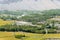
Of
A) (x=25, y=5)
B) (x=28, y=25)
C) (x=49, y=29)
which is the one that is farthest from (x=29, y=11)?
(x=49, y=29)

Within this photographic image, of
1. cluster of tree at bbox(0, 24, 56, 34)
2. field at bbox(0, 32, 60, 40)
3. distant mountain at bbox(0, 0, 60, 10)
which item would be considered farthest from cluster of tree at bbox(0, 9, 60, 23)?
field at bbox(0, 32, 60, 40)

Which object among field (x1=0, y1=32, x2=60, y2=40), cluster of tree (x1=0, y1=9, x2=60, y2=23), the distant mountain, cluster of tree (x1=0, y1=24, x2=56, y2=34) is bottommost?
field (x1=0, y1=32, x2=60, y2=40)

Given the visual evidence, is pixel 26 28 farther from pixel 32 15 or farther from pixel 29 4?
pixel 29 4

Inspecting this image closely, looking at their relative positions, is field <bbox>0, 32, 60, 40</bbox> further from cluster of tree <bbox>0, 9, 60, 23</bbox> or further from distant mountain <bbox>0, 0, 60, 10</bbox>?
distant mountain <bbox>0, 0, 60, 10</bbox>

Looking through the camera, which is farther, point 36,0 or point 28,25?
point 36,0

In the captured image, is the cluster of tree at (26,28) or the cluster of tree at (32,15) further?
the cluster of tree at (32,15)

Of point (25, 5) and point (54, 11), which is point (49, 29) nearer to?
point (54, 11)

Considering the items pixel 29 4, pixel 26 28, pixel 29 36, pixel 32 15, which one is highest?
pixel 29 4

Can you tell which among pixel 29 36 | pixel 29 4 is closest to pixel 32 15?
pixel 29 4

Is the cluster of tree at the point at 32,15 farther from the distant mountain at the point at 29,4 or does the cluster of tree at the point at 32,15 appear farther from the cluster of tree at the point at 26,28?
the cluster of tree at the point at 26,28

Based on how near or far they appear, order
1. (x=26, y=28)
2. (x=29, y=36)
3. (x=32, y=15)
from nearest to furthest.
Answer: (x=29, y=36) < (x=26, y=28) < (x=32, y=15)

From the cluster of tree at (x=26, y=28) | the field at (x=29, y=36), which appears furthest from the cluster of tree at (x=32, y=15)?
the field at (x=29, y=36)
